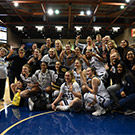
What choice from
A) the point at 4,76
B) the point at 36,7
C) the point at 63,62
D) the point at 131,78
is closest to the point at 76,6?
the point at 36,7

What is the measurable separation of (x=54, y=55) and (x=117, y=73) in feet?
6.07

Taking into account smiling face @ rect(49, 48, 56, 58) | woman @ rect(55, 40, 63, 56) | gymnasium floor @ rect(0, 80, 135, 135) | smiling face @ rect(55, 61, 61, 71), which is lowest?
gymnasium floor @ rect(0, 80, 135, 135)

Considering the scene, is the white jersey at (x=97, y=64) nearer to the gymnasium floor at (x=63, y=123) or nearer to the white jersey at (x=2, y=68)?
the gymnasium floor at (x=63, y=123)

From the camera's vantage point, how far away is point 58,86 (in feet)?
13.9

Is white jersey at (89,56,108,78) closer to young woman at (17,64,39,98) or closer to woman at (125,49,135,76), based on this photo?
woman at (125,49,135,76)

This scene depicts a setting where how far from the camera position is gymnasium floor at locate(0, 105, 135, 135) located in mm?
2627

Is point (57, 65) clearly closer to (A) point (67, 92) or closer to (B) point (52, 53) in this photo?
(B) point (52, 53)

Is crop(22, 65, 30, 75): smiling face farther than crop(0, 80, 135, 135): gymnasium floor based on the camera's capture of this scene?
Yes

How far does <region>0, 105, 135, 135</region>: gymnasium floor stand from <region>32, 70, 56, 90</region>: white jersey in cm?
77

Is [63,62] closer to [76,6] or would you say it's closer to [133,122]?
[133,122]

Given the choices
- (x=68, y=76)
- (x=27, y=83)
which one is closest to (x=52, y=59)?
(x=27, y=83)

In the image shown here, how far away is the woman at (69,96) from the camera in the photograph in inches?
139

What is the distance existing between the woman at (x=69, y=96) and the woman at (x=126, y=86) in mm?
992

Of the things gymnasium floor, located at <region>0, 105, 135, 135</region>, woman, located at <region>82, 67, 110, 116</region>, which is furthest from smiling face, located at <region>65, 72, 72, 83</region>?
gymnasium floor, located at <region>0, 105, 135, 135</region>
